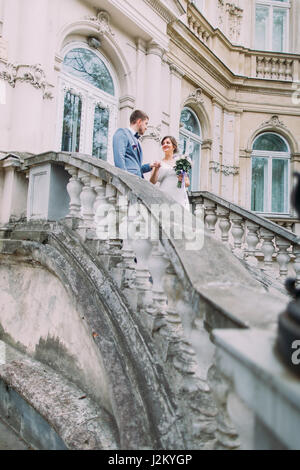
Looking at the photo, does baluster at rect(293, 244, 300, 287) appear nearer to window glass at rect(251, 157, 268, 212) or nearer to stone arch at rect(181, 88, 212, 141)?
stone arch at rect(181, 88, 212, 141)

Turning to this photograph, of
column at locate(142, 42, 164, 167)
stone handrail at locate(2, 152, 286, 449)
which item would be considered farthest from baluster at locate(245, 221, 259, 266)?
column at locate(142, 42, 164, 167)

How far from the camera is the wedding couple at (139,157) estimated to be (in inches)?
129

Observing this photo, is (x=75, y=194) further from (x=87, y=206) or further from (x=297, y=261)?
(x=297, y=261)

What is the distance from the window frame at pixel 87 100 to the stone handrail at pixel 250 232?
292 centimetres

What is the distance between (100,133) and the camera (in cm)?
642

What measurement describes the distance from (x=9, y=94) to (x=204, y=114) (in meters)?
5.80

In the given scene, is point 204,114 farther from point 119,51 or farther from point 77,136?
point 77,136

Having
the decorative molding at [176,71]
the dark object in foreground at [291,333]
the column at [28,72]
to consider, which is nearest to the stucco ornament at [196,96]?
the decorative molding at [176,71]

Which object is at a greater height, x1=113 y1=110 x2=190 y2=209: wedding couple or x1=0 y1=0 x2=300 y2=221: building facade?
x1=0 y1=0 x2=300 y2=221: building facade

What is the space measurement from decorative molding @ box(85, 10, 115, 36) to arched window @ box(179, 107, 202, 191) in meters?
3.07

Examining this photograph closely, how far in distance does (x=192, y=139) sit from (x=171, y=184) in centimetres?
551

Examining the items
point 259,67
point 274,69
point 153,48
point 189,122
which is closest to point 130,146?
point 153,48

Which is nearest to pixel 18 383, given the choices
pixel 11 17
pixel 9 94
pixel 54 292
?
pixel 54 292

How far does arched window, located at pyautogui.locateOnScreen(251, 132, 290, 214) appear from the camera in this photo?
10117mm
